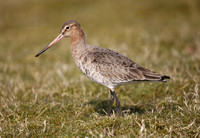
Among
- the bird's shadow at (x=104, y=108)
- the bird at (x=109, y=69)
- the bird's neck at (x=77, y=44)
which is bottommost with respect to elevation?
the bird's shadow at (x=104, y=108)

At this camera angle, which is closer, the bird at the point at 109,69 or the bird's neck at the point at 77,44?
the bird at the point at 109,69

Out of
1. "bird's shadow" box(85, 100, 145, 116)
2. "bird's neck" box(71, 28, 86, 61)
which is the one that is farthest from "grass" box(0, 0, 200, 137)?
"bird's neck" box(71, 28, 86, 61)

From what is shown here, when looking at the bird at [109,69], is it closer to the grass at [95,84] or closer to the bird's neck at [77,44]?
the bird's neck at [77,44]

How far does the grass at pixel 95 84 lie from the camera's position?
5.03m

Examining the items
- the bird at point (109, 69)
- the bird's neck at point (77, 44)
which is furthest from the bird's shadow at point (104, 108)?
the bird's neck at point (77, 44)

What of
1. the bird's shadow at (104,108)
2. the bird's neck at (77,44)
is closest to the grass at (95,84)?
the bird's shadow at (104,108)

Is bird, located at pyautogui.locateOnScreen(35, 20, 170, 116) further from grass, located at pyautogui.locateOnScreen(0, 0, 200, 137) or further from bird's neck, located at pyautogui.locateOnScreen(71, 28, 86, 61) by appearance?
grass, located at pyautogui.locateOnScreen(0, 0, 200, 137)

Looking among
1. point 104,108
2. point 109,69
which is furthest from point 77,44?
point 104,108

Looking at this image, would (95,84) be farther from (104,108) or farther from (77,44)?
(77,44)

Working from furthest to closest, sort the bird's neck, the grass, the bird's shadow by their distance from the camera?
the bird's shadow < the bird's neck < the grass

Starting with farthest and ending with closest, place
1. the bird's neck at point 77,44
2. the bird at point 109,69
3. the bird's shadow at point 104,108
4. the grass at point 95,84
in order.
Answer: the bird's shadow at point 104,108
the bird's neck at point 77,44
the bird at point 109,69
the grass at point 95,84

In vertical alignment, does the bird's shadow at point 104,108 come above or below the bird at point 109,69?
below

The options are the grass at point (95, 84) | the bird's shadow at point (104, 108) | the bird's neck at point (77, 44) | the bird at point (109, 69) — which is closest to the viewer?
the grass at point (95, 84)

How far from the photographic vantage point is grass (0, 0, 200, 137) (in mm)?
5031
